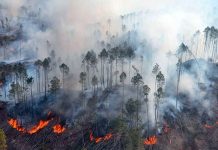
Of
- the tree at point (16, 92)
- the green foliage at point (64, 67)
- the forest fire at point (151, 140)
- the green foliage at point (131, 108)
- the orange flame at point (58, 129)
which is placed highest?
the green foliage at point (64, 67)

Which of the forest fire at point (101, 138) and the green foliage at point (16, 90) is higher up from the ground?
the green foliage at point (16, 90)

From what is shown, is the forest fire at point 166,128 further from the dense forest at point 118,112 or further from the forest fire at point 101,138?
the forest fire at point 101,138

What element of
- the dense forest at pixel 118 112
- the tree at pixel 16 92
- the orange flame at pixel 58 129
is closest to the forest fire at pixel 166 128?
the dense forest at pixel 118 112

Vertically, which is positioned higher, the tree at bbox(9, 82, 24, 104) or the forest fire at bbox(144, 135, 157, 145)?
the tree at bbox(9, 82, 24, 104)

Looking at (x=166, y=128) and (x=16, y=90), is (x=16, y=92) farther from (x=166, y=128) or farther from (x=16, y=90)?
(x=166, y=128)

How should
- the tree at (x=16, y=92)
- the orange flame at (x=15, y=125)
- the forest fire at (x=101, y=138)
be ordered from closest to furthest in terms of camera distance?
the forest fire at (x=101, y=138)
the orange flame at (x=15, y=125)
the tree at (x=16, y=92)

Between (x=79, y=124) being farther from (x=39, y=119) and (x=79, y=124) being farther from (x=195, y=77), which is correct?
(x=195, y=77)

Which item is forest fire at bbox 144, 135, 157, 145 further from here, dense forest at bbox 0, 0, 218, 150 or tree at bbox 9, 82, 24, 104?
tree at bbox 9, 82, 24, 104

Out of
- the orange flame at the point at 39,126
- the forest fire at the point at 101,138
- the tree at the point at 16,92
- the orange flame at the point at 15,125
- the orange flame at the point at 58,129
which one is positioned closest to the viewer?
the forest fire at the point at 101,138

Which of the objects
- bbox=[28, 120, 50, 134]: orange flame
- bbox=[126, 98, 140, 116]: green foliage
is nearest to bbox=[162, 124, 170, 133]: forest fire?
bbox=[126, 98, 140, 116]: green foliage

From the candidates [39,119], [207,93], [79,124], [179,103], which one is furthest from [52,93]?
[207,93]

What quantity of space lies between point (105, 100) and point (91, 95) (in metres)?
8.73

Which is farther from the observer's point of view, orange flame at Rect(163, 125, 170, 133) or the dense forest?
orange flame at Rect(163, 125, 170, 133)

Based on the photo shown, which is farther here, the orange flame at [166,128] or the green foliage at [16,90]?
the green foliage at [16,90]
